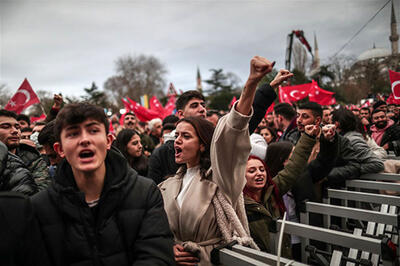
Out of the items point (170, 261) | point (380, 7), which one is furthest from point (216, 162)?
point (380, 7)

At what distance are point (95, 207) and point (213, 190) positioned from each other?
2.55 ft

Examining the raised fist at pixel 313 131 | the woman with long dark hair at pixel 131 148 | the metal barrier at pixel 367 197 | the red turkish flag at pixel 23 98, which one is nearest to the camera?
the metal barrier at pixel 367 197

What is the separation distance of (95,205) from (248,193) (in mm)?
1306

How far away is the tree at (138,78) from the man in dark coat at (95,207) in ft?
A: 139

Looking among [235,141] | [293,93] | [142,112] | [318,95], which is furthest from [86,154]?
[318,95]

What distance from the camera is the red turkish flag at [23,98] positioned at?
6621 millimetres

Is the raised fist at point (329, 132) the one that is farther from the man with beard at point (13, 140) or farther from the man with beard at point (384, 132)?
the man with beard at point (384, 132)

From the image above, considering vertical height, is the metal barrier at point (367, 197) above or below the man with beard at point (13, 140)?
below

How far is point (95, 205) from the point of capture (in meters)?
1.46

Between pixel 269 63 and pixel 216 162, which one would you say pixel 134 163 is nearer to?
pixel 216 162

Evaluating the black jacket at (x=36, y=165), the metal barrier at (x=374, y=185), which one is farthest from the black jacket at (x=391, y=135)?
the black jacket at (x=36, y=165)

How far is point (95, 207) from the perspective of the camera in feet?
4.67

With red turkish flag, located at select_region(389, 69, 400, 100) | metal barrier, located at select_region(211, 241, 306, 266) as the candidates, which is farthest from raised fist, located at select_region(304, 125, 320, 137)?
red turkish flag, located at select_region(389, 69, 400, 100)

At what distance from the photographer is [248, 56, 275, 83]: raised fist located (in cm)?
153
